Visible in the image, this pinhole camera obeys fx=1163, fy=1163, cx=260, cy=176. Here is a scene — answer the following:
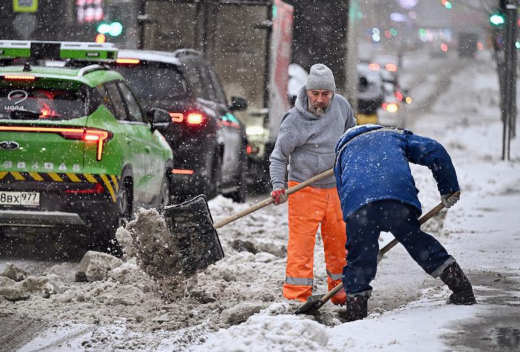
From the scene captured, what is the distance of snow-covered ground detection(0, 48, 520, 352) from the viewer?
6191mm

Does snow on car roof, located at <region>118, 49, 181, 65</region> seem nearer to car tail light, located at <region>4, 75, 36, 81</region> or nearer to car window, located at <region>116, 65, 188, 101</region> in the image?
car window, located at <region>116, 65, 188, 101</region>

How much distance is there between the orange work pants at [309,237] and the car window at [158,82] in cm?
535

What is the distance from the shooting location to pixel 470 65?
87.0 meters

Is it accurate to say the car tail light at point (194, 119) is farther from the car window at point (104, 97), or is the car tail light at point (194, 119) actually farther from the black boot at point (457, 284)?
the black boot at point (457, 284)

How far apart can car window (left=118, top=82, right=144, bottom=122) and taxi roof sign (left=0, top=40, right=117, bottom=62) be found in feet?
1.97

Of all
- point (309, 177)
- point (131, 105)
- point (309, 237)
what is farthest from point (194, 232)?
point (131, 105)

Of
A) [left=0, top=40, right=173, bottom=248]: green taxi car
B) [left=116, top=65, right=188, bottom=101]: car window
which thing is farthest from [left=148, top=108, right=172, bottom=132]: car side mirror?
[left=116, top=65, right=188, bottom=101]: car window

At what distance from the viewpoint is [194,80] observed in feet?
45.7

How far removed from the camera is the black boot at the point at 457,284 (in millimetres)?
7035

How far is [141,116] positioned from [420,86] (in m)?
55.7

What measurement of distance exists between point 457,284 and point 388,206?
2.15 feet

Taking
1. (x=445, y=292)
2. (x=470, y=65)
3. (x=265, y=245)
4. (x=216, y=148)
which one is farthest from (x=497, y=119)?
(x=470, y=65)

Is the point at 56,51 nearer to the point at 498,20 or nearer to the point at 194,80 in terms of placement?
the point at 194,80

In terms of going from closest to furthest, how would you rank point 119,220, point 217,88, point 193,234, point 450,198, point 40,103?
point 450,198
point 193,234
point 40,103
point 119,220
point 217,88
